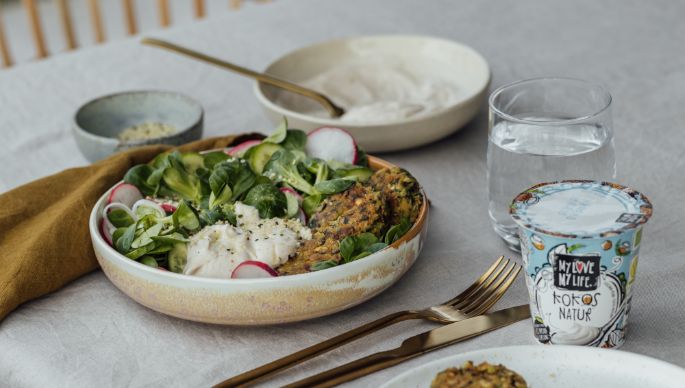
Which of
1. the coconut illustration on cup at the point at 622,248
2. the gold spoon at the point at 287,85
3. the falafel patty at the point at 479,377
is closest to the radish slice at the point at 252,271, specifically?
the falafel patty at the point at 479,377

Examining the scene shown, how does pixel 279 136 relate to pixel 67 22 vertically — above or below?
above

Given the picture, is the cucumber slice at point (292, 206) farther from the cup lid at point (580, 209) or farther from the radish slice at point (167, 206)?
the cup lid at point (580, 209)

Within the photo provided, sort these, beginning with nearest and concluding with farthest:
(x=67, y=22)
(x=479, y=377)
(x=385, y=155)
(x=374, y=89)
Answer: (x=479, y=377) → (x=385, y=155) → (x=374, y=89) → (x=67, y=22)

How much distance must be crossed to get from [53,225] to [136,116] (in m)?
0.41

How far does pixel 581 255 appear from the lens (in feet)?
2.46

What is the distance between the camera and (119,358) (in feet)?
2.85

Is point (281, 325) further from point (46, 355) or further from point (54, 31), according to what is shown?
point (54, 31)

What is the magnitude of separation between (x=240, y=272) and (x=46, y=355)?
23 cm

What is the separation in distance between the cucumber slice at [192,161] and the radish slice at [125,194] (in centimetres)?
8

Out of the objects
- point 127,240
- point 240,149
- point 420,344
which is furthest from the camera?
point 240,149

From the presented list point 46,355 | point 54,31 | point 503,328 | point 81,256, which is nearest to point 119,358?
point 46,355

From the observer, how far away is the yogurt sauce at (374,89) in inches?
56.2

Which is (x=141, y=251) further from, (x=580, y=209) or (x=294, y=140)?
(x=580, y=209)

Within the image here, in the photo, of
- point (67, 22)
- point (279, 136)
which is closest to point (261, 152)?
point (279, 136)
